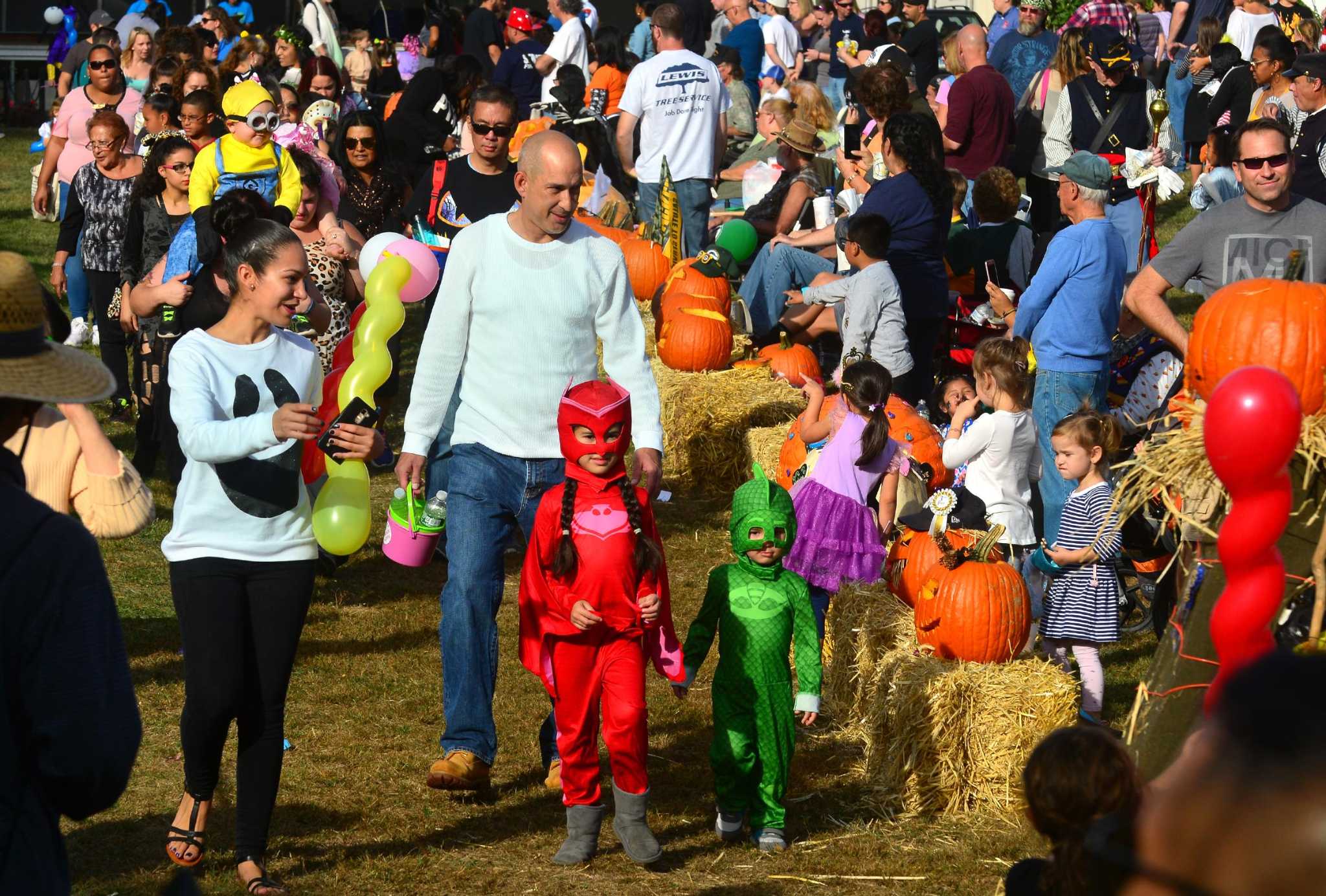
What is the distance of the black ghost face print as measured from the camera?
480cm

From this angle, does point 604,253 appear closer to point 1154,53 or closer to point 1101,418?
point 1101,418

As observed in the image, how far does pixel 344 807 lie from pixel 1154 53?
15.8 meters

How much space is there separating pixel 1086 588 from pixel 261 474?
3.73m

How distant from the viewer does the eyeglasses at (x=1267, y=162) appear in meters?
5.89

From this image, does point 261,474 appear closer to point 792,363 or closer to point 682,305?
point 682,305

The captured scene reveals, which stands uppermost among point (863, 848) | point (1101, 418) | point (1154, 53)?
point (1154, 53)

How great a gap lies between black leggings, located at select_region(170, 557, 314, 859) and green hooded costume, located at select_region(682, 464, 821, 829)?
1460mm

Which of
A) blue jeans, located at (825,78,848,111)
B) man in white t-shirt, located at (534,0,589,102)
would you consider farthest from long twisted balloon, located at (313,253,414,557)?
blue jeans, located at (825,78,848,111)

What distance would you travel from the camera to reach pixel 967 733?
598 centimetres

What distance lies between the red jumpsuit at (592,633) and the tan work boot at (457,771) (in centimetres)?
55

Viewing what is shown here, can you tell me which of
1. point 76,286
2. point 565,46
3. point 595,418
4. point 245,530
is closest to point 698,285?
point 76,286

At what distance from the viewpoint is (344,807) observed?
19.5 feet

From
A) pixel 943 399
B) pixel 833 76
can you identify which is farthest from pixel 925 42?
pixel 943 399

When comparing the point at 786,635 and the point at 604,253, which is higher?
the point at 604,253
